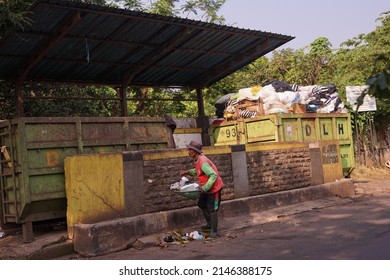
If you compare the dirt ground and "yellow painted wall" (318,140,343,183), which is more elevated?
"yellow painted wall" (318,140,343,183)

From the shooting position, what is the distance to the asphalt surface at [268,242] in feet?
19.1

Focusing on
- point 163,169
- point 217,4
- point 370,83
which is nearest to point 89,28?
point 163,169

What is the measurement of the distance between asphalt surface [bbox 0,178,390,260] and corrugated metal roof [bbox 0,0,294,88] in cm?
383

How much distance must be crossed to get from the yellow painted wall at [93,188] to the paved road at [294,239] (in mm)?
636

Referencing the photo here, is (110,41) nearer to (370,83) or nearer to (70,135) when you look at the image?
(70,135)

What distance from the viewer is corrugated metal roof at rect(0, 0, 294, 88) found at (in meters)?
8.72

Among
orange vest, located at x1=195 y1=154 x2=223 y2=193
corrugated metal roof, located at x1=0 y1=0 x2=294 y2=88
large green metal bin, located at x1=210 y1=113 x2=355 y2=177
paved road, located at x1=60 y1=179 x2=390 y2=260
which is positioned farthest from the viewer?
large green metal bin, located at x1=210 y1=113 x2=355 y2=177

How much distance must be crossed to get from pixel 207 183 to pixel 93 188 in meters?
1.73

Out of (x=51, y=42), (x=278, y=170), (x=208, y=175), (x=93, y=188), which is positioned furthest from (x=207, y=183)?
(x=51, y=42)

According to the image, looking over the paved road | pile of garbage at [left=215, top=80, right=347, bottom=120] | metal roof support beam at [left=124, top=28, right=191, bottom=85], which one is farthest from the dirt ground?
metal roof support beam at [left=124, top=28, right=191, bottom=85]

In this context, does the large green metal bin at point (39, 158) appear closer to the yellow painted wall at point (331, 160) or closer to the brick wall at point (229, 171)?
the brick wall at point (229, 171)

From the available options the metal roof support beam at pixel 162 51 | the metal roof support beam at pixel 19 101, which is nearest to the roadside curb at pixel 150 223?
the metal roof support beam at pixel 162 51

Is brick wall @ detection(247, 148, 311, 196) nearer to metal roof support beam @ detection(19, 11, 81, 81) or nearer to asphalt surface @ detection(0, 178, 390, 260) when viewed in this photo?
asphalt surface @ detection(0, 178, 390, 260)

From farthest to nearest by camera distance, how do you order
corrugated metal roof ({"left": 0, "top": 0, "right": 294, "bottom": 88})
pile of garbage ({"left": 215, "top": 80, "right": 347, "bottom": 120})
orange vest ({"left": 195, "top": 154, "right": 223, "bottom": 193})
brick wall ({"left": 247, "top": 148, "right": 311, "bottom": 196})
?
1. pile of garbage ({"left": 215, "top": 80, "right": 347, "bottom": 120})
2. brick wall ({"left": 247, "top": 148, "right": 311, "bottom": 196})
3. corrugated metal roof ({"left": 0, "top": 0, "right": 294, "bottom": 88})
4. orange vest ({"left": 195, "top": 154, "right": 223, "bottom": 193})
